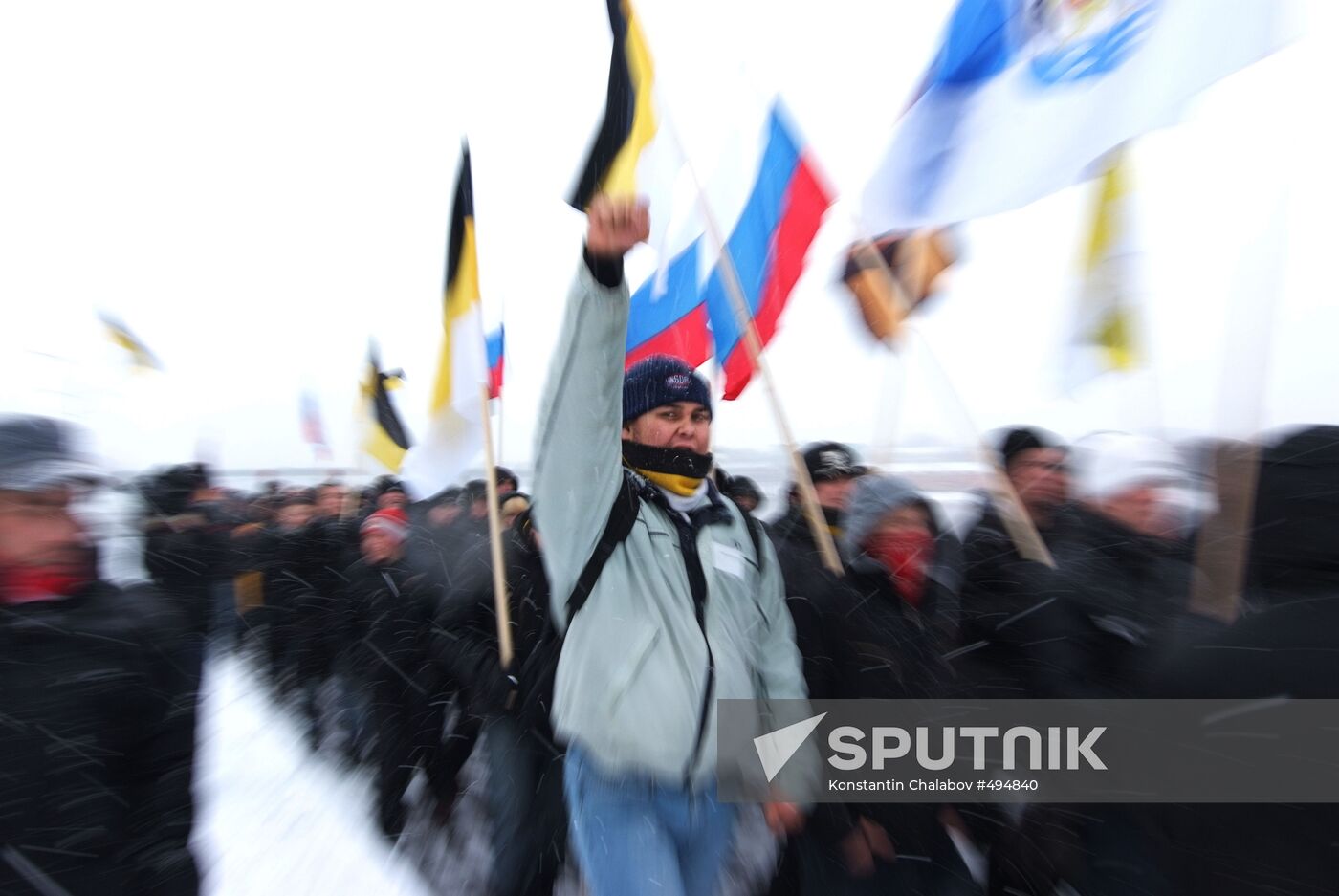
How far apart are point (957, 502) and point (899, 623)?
22.0ft

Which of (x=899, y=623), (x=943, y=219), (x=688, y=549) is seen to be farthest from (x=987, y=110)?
(x=688, y=549)

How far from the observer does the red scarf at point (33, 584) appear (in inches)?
57.5

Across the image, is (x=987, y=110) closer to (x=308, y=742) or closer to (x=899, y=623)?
(x=899, y=623)

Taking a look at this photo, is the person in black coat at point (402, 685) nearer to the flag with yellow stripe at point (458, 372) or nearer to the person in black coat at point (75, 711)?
the flag with yellow stripe at point (458, 372)

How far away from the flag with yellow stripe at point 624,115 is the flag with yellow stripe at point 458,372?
2.07 feet

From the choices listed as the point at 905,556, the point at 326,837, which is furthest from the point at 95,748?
the point at 326,837

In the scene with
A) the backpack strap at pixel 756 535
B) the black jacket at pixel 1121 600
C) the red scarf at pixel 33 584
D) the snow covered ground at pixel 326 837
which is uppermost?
the red scarf at pixel 33 584

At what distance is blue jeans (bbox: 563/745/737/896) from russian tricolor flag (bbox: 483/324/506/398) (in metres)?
3.33

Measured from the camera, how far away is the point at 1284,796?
1131 mm

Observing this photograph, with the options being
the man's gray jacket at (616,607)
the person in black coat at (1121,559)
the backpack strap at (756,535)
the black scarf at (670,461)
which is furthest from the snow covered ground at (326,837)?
the person in black coat at (1121,559)

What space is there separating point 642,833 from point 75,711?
108cm

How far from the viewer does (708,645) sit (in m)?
1.71

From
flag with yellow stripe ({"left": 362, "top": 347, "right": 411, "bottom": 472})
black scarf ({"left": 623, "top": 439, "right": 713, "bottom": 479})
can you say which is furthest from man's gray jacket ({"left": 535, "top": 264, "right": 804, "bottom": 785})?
flag with yellow stripe ({"left": 362, "top": 347, "right": 411, "bottom": 472})

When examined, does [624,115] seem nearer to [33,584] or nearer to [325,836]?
[33,584]
